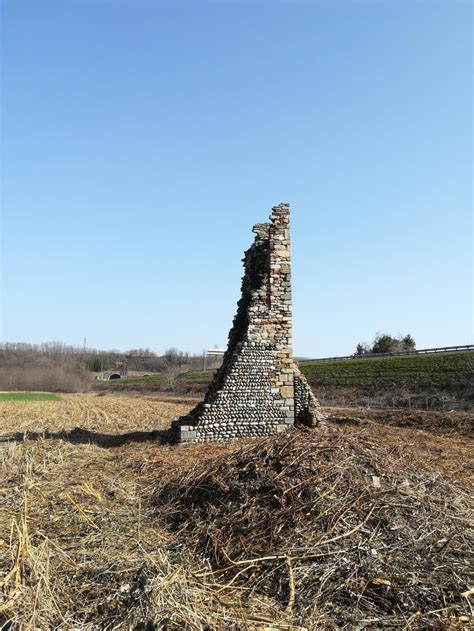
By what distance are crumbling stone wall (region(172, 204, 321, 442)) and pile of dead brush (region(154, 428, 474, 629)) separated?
20.0ft

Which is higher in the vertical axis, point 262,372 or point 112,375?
point 262,372

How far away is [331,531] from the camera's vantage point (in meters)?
5.86

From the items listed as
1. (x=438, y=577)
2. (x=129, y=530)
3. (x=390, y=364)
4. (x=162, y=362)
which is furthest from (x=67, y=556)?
(x=162, y=362)

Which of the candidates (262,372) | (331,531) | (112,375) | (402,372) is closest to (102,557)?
(331,531)

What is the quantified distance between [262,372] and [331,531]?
9.43m

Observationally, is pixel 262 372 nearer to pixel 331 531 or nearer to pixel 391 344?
pixel 331 531

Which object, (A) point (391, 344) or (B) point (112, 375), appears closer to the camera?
(A) point (391, 344)

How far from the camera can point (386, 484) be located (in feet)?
22.6

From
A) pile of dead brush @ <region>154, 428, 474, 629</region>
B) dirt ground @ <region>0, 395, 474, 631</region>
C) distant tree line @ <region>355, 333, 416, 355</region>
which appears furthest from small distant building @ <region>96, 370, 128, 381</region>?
pile of dead brush @ <region>154, 428, 474, 629</region>

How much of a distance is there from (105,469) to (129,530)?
4356mm

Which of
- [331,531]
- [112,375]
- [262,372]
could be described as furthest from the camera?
[112,375]

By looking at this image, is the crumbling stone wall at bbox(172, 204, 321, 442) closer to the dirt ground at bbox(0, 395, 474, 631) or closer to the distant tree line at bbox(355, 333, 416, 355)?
the dirt ground at bbox(0, 395, 474, 631)

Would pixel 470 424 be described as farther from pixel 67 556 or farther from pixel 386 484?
pixel 67 556

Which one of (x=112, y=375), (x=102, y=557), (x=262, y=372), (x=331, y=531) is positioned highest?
(x=262, y=372)
